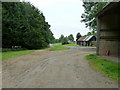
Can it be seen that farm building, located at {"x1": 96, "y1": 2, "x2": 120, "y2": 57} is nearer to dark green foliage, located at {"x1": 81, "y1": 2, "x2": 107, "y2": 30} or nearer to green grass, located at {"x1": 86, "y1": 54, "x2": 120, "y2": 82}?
green grass, located at {"x1": 86, "y1": 54, "x2": 120, "y2": 82}

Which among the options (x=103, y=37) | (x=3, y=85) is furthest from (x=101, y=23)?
(x=3, y=85)

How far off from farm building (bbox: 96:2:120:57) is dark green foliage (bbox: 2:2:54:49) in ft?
46.7

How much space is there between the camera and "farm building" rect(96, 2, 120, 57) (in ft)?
35.1

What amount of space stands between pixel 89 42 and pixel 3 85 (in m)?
38.2

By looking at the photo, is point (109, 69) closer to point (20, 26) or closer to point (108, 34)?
point (108, 34)

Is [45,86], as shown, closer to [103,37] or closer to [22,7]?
[103,37]

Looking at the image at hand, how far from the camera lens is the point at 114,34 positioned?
10.9 metres

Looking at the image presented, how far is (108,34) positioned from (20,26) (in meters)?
16.7

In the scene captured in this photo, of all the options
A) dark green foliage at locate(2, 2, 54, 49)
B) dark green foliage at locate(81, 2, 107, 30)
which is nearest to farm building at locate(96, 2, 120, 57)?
dark green foliage at locate(81, 2, 107, 30)

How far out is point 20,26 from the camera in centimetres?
2033

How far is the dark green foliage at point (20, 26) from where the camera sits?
1703cm

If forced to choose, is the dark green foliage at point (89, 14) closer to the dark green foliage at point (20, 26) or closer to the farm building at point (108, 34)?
the farm building at point (108, 34)

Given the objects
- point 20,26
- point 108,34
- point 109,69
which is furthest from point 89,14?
point 109,69

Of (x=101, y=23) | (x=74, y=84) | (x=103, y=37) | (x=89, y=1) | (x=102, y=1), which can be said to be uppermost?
(x=89, y=1)
